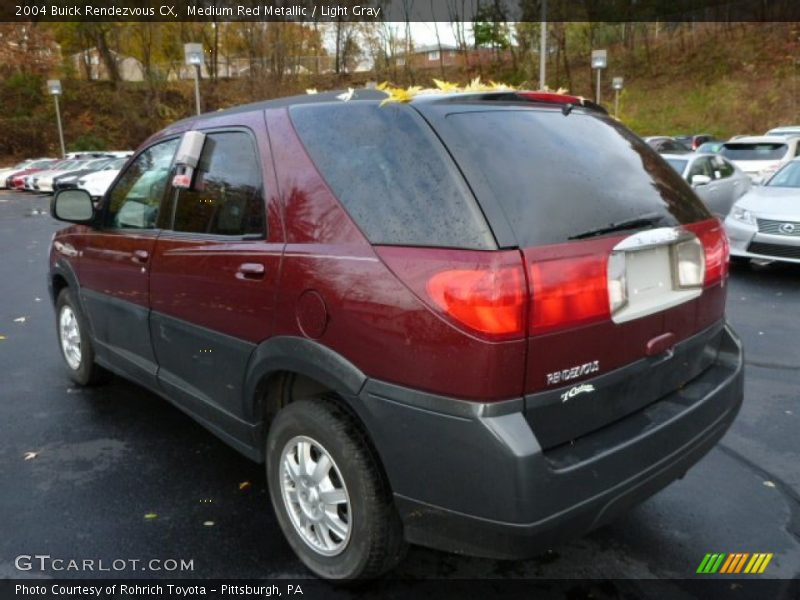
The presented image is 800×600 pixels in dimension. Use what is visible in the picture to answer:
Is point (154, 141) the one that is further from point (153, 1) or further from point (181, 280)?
point (153, 1)

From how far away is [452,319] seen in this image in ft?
6.75

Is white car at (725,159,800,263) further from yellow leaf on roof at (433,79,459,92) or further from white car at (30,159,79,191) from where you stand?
white car at (30,159,79,191)

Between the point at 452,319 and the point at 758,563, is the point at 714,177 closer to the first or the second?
the point at 758,563

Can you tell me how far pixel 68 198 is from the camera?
413cm

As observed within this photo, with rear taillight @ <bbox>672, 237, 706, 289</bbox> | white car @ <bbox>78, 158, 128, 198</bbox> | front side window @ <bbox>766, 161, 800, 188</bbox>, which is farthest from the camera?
white car @ <bbox>78, 158, 128, 198</bbox>

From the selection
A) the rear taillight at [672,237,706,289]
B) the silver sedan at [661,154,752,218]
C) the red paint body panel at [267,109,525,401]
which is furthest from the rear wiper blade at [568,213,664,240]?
the silver sedan at [661,154,752,218]

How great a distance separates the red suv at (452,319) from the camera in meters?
2.06

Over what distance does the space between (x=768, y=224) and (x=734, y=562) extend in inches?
248

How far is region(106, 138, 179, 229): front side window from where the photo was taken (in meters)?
3.61

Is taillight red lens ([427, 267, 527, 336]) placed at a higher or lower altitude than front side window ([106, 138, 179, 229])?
lower

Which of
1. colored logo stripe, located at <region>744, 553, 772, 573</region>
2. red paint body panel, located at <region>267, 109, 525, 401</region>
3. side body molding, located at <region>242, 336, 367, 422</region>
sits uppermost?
red paint body panel, located at <region>267, 109, 525, 401</region>

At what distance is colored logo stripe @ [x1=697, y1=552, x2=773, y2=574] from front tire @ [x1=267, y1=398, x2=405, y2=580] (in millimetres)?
1290

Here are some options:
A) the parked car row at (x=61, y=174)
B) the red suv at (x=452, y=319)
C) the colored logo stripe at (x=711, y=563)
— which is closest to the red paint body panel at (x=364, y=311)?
the red suv at (x=452, y=319)

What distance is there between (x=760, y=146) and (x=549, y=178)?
16002 mm
